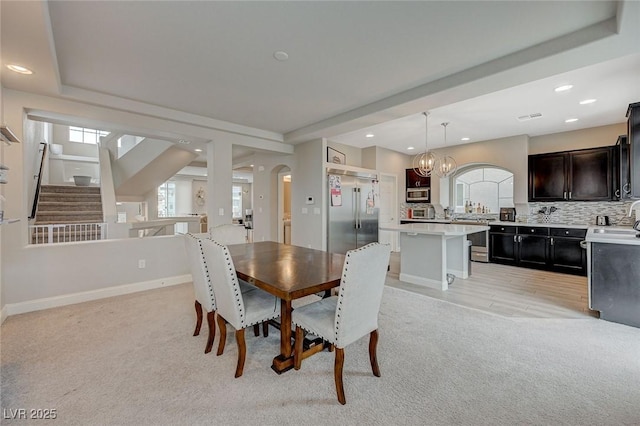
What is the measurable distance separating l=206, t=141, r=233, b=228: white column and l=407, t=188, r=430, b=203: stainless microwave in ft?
15.6

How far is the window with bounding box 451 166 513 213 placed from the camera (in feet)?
20.6

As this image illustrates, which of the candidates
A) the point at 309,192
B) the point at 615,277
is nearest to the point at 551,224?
the point at 615,277

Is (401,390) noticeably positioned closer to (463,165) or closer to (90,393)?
(90,393)

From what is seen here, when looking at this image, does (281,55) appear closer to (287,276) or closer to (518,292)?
(287,276)

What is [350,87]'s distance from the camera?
3184 millimetres

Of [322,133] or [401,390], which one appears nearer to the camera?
[401,390]

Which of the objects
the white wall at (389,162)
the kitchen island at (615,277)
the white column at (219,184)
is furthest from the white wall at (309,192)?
the kitchen island at (615,277)

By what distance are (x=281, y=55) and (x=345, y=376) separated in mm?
2704

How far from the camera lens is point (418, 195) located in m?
7.14

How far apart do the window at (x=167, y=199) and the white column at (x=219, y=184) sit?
761 centimetres

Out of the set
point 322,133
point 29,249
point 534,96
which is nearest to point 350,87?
point 322,133

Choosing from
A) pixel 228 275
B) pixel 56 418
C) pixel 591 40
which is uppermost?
pixel 591 40

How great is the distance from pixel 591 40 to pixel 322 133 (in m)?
3.30

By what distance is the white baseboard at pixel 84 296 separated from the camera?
3039 mm
